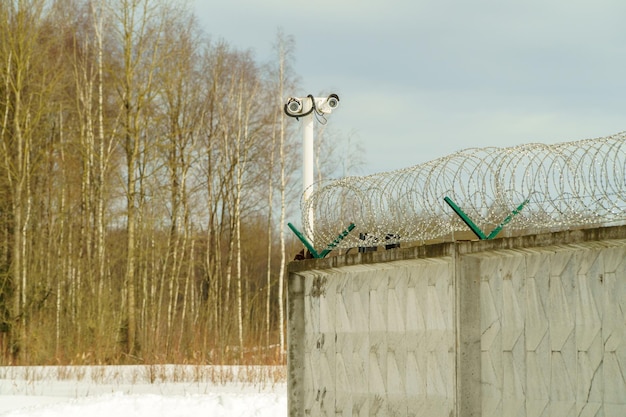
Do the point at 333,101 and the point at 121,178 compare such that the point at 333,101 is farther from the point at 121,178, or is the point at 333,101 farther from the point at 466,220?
the point at 121,178

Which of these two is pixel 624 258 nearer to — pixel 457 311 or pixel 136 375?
pixel 457 311

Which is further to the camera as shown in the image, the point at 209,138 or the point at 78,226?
the point at 209,138

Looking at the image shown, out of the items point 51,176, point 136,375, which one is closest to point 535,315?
point 136,375

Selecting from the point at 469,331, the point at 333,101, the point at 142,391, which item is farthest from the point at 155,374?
the point at 469,331

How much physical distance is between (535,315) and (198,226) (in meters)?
32.9

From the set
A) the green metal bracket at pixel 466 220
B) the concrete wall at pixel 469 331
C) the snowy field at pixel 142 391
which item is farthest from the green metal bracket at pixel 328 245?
the snowy field at pixel 142 391

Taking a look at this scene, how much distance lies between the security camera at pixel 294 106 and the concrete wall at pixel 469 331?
3243 millimetres

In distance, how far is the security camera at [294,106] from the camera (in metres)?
15.5

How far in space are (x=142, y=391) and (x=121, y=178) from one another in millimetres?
15245

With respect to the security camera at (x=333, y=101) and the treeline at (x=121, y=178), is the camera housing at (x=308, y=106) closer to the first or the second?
the security camera at (x=333, y=101)

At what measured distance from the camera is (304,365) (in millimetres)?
12891

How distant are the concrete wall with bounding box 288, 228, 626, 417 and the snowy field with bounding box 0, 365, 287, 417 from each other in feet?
16.0

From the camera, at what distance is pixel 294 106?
15.5 meters

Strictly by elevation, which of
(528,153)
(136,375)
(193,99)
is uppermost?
(193,99)
